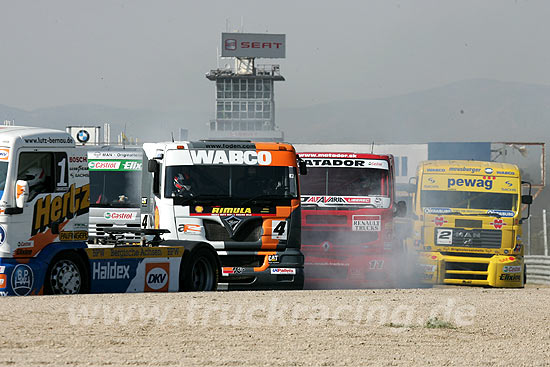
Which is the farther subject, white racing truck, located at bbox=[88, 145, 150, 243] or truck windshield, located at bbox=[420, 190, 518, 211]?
white racing truck, located at bbox=[88, 145, 150, 243]

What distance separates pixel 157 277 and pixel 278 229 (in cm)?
231

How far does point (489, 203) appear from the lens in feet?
66.4

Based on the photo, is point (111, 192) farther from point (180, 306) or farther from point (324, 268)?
point (180, 306)

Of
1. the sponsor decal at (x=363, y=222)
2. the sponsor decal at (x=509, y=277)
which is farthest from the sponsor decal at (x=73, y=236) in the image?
the sponsor decal at (x=509, y=277)

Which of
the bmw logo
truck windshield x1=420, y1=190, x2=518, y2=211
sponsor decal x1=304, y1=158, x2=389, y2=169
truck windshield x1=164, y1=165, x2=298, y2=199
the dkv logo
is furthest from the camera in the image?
the bmw logo

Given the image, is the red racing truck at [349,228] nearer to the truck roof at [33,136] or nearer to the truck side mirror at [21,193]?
the truck roof at [33,136]

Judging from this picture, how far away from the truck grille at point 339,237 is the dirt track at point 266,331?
4.79 m

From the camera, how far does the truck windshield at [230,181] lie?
15797 mm

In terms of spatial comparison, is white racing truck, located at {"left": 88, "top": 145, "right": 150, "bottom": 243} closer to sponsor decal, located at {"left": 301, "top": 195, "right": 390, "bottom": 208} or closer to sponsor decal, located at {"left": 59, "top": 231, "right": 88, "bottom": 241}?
sponsor decal, located at {"left": 301, "top": 195, "right": 390, "bottom": 208}

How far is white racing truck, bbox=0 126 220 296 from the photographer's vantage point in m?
12.4

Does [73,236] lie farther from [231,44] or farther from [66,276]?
[231,44]

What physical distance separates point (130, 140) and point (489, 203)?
186ft

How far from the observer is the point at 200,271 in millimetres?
15414

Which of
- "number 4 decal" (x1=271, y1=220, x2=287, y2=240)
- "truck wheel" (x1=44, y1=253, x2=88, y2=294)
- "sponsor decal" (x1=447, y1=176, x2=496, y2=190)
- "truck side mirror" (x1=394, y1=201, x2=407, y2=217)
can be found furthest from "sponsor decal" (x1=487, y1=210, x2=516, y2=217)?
"truck wheel" (x1=44, y1=253, x2=88, y2=294)
